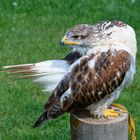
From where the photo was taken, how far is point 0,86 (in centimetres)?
731

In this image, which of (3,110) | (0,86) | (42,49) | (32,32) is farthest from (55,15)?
(3,110)

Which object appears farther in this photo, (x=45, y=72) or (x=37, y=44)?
(x=37, y=44)

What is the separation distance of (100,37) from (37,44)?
13.4 feet

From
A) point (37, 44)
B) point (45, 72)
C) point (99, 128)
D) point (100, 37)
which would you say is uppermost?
point (100, 37)

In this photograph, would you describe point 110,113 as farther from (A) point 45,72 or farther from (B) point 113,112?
(A) point 45,72

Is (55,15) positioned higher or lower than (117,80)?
lower

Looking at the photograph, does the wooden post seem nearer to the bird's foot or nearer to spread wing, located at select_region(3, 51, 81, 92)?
the bird's foot

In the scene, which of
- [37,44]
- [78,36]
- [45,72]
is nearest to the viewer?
[78,36]

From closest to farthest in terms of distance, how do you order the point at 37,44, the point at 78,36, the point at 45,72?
1. the point at 78,36
2. the point at 45,72
3. the point at 37,44

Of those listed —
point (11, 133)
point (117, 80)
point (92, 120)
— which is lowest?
point (11, 133)

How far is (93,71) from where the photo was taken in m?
4.51

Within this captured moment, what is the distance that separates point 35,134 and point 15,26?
10.9 feet

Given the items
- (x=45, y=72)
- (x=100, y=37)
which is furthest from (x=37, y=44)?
(x=100, y=37)

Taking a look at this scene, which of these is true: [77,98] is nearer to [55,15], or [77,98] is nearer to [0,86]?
[0,86]
